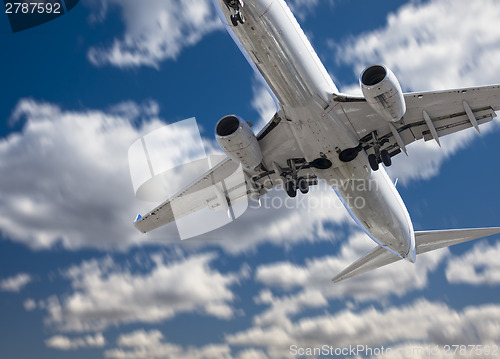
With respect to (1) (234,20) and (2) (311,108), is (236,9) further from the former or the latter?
(2) (311,108)

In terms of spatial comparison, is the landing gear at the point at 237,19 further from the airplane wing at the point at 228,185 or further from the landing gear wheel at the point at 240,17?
the airplane wing at the point at 228,185

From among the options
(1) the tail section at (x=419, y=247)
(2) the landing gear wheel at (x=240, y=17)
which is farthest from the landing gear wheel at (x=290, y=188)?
(1) the tail section at (x=419, y=247)

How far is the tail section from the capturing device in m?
27.5

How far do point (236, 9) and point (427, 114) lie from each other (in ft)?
29.3

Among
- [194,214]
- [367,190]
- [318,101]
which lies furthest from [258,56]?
[194,214]

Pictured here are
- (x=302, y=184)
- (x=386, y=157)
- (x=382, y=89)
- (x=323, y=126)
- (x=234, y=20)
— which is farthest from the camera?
(x=302, y=184)

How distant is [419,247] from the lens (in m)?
28.2

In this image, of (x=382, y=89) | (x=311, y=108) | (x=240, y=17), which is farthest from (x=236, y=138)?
(x=382, y=89)

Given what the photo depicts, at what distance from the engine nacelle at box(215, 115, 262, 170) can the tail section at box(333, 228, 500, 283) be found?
1189 centimetres

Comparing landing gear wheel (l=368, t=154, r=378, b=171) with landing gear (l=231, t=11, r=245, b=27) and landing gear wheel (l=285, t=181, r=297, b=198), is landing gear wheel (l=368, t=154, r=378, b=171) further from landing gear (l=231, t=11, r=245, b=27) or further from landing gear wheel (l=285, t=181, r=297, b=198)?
landing gear (l=231, t=11, r=245, b=27)

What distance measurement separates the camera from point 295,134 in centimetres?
1970

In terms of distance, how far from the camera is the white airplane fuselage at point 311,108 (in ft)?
54.7

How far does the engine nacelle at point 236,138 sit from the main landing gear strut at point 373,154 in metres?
3.70

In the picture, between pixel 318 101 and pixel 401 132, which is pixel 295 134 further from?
pixel 401 132
